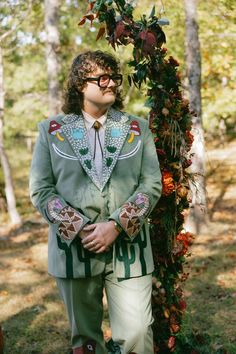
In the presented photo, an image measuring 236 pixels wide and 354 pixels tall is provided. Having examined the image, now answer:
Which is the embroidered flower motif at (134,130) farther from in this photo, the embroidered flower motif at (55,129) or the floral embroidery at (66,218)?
the floral embroidery at (66,218)

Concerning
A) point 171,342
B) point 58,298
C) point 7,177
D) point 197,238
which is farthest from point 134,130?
point 7,177

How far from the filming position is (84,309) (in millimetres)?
2662

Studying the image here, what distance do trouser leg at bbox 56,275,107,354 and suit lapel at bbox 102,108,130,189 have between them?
1.77 feet

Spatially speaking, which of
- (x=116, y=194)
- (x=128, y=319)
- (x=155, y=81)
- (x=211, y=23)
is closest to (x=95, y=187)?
(x=116, y=194)

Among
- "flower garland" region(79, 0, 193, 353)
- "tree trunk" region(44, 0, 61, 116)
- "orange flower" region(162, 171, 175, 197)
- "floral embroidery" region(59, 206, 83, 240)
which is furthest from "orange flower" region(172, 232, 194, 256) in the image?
"tree trunk" region(44, 0, 61, 116)

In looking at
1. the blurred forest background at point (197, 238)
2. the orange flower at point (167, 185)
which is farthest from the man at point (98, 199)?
the blurred forest background at point (197, 238)

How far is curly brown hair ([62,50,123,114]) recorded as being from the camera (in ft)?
8.60

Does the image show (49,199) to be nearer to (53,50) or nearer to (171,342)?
(171,342)

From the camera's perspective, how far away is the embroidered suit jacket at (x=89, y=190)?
8.23 ft

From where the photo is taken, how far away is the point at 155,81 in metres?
3.06

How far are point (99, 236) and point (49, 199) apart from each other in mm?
327

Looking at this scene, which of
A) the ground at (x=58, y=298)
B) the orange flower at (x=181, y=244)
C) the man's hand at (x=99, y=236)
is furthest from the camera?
the ground at (x=58, y=298)

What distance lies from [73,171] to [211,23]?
25.6 ft

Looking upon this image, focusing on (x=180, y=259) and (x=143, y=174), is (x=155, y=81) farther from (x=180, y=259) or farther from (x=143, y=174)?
(x=180, y=259)
